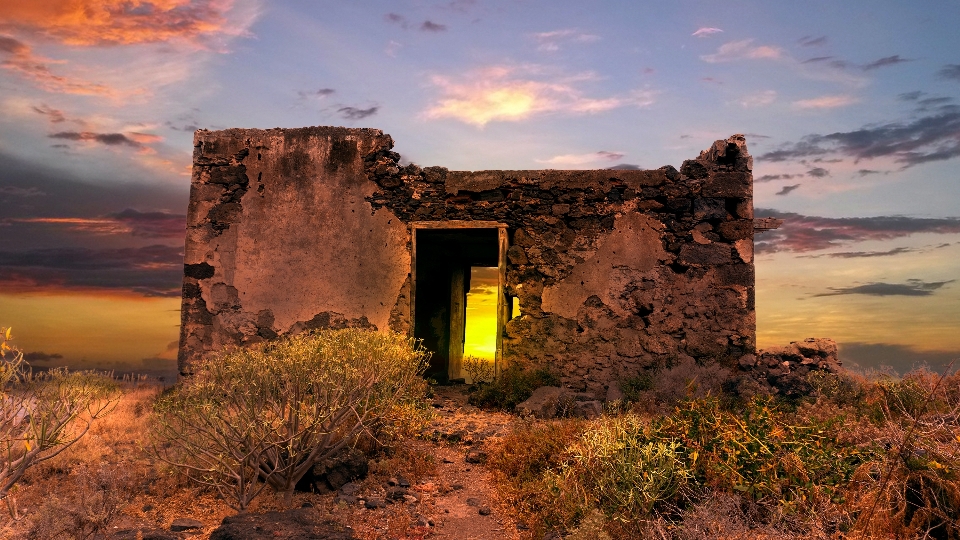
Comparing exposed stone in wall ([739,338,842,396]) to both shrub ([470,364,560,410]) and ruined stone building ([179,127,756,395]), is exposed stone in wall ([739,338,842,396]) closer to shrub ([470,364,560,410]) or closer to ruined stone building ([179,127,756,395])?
ruined stone building ([179,127,756,395])

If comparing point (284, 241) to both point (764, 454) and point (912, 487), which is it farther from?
point (912, 487)

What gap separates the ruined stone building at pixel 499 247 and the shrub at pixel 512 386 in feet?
0.61

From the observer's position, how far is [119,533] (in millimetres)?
4992

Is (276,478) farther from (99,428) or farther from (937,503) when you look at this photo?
(937,503)

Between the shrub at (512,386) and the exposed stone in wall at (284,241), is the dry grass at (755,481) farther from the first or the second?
the exposed stone in wall at (284,241)

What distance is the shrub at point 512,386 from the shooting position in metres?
8.91

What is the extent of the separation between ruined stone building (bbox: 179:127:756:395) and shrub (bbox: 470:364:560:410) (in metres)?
0.18

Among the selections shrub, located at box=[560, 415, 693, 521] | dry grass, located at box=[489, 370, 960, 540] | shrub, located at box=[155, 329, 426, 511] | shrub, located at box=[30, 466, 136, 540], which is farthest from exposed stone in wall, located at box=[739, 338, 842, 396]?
shrub, located at box=[30, 466, 136, 540]

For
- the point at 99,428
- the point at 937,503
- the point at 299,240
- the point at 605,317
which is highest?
the point at 299,240

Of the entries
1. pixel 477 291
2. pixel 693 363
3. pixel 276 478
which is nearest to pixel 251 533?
pixel 276 478

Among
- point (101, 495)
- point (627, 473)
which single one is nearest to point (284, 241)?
point (101, 495)

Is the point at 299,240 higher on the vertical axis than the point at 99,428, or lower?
higher

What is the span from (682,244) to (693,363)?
170 cm

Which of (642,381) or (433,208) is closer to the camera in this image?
(642,381)
